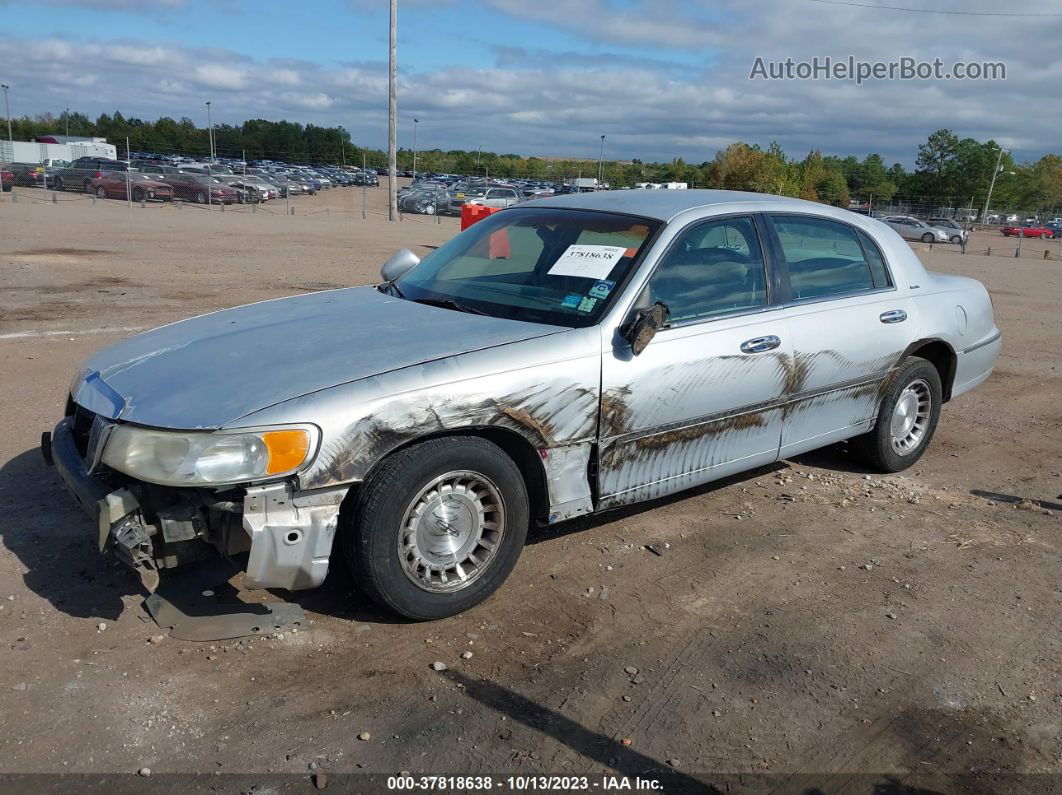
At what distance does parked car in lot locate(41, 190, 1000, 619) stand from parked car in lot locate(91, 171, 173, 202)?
36.2 meters

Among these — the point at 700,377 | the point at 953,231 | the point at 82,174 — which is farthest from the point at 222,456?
the point at 953,231

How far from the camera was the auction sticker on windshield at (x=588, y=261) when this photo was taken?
422cm

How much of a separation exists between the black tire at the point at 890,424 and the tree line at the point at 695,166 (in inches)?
2063

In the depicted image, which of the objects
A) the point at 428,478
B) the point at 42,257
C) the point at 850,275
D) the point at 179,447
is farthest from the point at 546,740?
the point at 42,257

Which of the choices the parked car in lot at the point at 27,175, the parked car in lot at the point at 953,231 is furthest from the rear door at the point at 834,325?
the parked car in lot at the point at 27,175

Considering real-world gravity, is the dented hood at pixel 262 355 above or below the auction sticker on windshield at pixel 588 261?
below

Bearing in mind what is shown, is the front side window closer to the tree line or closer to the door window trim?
the door window trim

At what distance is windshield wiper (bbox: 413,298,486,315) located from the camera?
4246 millimetres

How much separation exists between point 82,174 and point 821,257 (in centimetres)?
4074

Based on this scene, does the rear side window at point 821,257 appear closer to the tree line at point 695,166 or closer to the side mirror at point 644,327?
the side mirror at point 644,327

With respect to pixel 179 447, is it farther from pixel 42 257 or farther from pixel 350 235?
pixel 350 235

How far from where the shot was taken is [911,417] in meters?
5.70

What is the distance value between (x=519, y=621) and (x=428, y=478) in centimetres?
78

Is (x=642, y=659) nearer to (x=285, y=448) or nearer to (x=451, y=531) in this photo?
(x=451, y=531)
